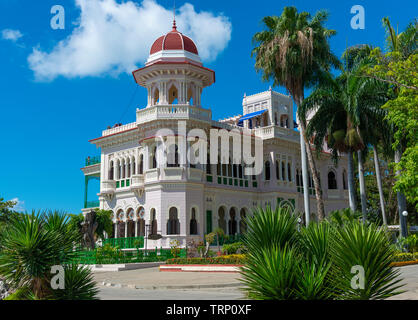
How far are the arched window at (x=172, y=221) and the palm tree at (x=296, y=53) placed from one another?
422 inches

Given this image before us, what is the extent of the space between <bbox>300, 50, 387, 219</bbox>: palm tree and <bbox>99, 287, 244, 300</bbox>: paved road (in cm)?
1474

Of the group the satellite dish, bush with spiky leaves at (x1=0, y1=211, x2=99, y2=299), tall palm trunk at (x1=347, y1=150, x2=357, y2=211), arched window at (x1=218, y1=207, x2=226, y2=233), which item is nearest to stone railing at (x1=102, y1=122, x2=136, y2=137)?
arched window at (x1=218, y1=207, x2=226, y2=233)

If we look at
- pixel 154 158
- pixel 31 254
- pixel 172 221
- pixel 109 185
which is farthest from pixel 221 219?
pixel 31 254

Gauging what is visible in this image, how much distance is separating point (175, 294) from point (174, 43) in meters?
25.0

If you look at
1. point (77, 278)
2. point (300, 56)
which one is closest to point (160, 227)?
point (300, 56)

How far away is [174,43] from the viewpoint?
112 ft

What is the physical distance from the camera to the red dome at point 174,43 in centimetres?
3409

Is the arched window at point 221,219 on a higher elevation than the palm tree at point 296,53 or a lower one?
lower

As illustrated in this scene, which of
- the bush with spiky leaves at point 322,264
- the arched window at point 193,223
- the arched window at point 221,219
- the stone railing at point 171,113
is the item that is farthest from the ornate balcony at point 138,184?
the bush with spiky leaves at point 322,264

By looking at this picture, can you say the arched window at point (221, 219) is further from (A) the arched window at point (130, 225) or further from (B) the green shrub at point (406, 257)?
(B) the green shrub at point (406, 257)

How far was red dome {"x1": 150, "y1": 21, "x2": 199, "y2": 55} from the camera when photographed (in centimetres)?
3409

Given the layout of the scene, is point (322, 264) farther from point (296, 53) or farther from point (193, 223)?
point (193, 223)
